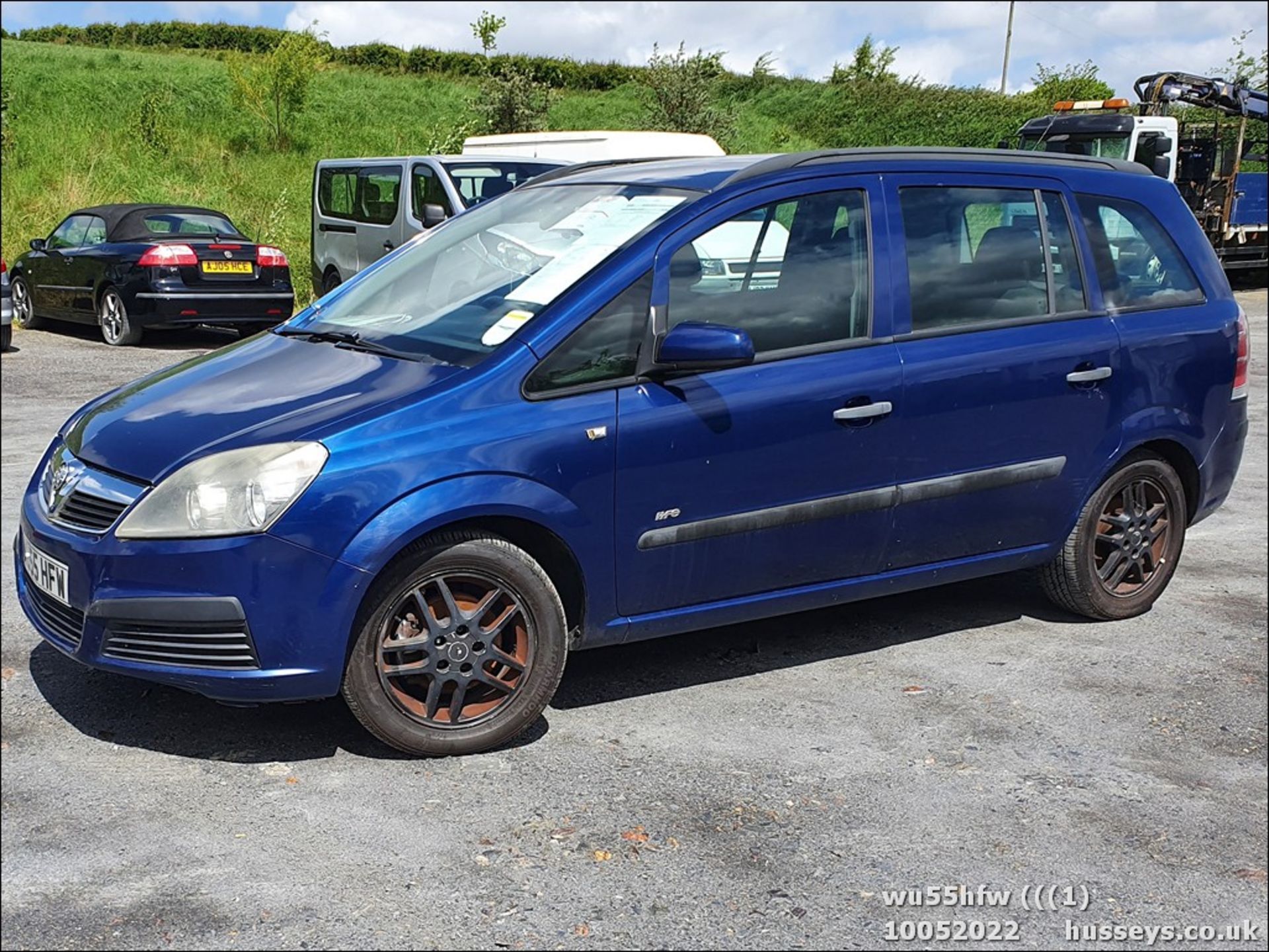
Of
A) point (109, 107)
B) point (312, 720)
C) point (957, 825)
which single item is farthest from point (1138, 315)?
point (109, 107)

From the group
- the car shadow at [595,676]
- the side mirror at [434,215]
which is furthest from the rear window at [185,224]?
the car shadow at [595,676]

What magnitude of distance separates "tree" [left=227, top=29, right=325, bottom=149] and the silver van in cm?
1478

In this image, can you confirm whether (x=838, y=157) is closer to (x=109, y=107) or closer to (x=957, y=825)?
(x=957, y=825)

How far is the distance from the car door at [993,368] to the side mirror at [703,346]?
29.3 inches

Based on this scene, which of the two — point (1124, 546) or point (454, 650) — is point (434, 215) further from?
point (454, 650)

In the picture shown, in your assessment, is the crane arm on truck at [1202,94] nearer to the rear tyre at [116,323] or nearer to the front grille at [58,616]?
the rear tyre at [116,323]

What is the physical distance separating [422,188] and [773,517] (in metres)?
10.7

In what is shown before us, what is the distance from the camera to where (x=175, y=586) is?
3822 millimetres

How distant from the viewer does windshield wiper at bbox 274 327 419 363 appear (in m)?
4.46

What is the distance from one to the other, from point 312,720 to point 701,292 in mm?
1778

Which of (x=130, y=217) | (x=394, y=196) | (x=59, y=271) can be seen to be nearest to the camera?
(x=394, y=196)

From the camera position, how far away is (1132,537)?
5.58 metres

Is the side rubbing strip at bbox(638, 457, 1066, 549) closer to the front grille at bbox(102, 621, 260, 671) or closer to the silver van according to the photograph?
the front grille at bbox(102, 621, 260, 671)

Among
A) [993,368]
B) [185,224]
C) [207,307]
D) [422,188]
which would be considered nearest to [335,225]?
[185,224]
